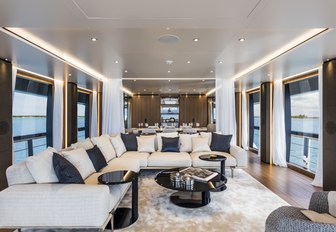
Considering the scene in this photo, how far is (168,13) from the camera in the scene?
7.22 feet

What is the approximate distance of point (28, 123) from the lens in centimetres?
576

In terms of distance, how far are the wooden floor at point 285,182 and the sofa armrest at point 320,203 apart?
5.01 feet

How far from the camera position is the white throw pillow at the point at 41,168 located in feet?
8.07

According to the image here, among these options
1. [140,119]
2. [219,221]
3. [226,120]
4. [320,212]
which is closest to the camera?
[320,212]

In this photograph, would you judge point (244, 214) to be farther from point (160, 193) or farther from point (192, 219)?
point (160, 193)

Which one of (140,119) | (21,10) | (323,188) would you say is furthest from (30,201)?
(140,119)

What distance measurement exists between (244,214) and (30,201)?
2.85 meters

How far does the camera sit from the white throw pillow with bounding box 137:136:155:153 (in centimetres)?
543

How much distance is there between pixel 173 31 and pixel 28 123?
516 centimetres

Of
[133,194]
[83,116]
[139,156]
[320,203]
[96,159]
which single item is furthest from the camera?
[83,116]

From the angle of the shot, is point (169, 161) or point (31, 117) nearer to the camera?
point (169, 161)

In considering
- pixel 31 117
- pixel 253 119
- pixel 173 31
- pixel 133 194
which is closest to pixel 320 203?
pixel 133 194

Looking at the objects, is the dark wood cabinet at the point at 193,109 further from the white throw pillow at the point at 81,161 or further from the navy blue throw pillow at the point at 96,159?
the white throw pillow at the point at 81,161

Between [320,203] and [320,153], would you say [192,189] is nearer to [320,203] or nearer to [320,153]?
[320,203]
